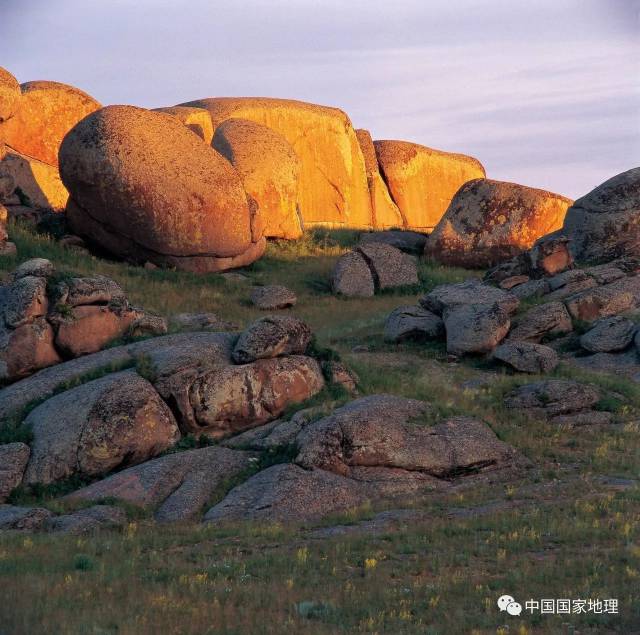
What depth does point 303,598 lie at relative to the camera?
1251 centimetres

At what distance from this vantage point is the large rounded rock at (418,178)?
70.4 m

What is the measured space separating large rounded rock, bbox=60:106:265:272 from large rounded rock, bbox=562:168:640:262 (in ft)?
46.4

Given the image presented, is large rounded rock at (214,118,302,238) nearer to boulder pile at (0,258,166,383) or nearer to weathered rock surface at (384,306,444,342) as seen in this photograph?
weathered rock surface at (384,306,444,342)

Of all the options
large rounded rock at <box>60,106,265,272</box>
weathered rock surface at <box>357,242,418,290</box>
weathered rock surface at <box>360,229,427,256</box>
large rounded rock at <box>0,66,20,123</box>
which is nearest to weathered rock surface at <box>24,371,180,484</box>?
large rounded rock at <box>60,106,265,272</box>

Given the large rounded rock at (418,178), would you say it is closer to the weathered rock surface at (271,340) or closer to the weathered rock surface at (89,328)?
the weathered rock surface at (89,328)

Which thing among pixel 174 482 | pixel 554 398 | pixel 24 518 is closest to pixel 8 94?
pixel 554 398

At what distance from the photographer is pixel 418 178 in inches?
2790

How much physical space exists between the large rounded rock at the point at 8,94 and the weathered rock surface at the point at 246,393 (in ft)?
105

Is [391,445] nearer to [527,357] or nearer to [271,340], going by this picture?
[271,340]

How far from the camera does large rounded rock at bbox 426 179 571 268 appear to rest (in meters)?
51.1

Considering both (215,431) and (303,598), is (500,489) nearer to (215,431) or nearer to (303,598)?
(215,431)

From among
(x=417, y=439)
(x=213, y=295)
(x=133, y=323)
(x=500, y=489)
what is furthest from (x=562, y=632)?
(x=213, y=295)

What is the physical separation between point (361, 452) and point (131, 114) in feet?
91.6

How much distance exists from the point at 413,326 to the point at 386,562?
19.0 meters
